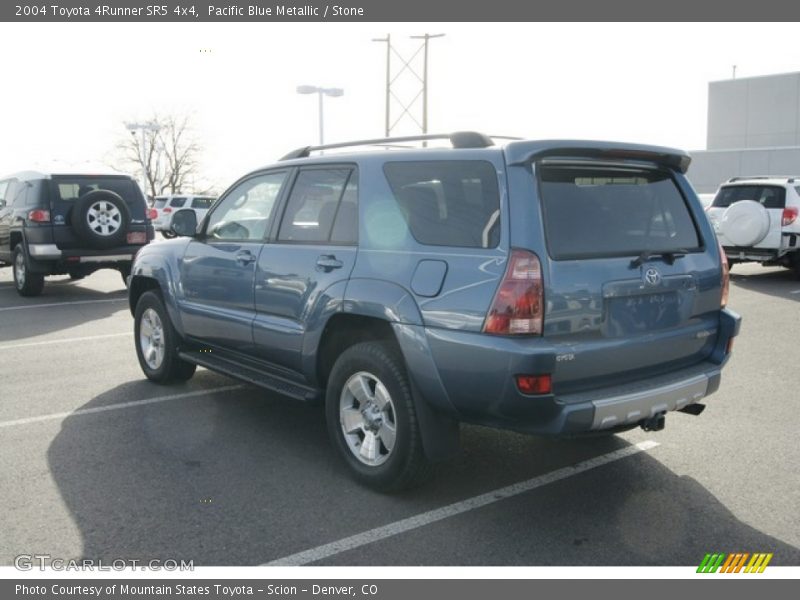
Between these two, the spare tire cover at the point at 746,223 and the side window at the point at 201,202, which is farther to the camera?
the side window at the point at 201,202

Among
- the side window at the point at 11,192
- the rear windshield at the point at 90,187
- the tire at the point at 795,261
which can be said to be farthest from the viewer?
the tire at the point at 795,261

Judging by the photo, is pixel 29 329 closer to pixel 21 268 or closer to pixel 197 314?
pixel 21 268

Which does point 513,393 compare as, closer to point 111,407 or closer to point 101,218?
point 111,407

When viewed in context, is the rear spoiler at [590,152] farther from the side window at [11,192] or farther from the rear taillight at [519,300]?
the side window at [11,192]

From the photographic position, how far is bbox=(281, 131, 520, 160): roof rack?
400cm

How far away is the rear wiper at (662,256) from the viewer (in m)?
3.96

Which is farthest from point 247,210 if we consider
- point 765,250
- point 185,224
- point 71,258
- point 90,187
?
point 765,250

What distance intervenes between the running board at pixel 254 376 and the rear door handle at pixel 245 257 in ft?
2.36

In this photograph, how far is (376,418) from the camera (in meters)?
4.29

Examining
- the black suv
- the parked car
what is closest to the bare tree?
the parked car

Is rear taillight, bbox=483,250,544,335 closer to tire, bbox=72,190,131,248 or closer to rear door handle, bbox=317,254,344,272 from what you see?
rear door handle, bbox=317,254,344,272

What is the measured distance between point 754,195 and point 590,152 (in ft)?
40.3

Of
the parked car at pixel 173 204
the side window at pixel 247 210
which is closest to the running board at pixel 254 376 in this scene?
the side window at pixel 247 210

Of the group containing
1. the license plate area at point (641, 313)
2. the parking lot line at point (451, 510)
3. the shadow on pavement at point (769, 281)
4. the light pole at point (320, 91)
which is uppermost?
the light pole at point (320, 91)
